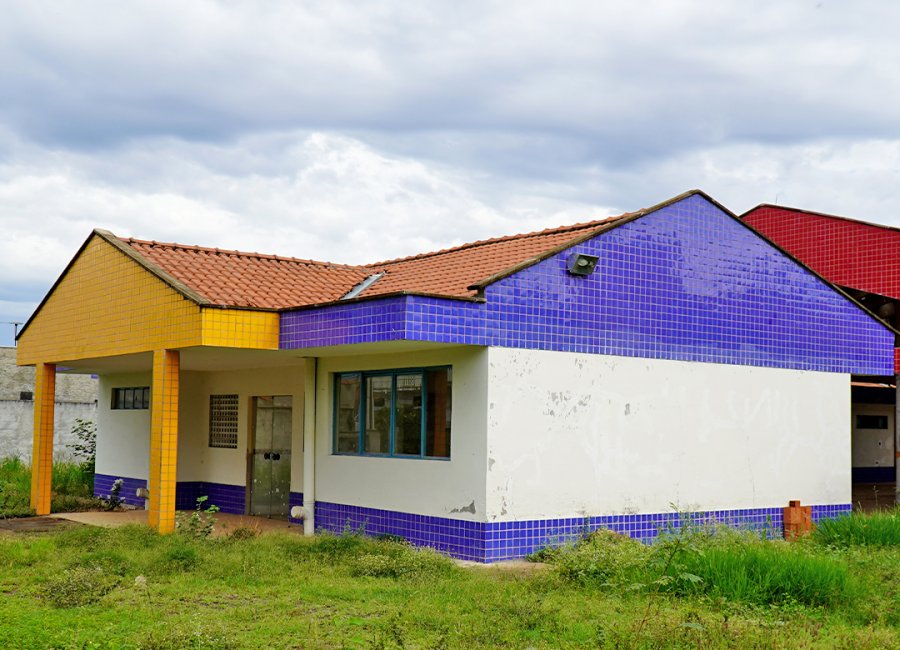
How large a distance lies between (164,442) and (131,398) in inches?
322

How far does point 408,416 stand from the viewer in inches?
556

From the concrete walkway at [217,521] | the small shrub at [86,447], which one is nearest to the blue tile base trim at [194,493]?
the concrete walkway at [217,521]

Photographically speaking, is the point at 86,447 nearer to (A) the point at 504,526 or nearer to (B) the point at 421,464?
(B) the point at 421,464

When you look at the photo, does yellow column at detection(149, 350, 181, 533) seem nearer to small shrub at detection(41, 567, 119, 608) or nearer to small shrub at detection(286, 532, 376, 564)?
small shrub at detection(286, 532, 376, 564)

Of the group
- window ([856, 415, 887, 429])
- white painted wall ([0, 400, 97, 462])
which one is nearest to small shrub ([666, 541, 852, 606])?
window ([856, 415, 887, 429])

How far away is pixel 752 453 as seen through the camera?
1548 cm

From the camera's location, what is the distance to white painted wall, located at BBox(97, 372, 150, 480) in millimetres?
21438

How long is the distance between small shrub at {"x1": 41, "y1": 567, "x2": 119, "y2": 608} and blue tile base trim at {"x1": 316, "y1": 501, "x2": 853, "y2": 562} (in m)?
4.07

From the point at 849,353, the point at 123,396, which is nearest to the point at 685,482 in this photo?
the point at 849,353

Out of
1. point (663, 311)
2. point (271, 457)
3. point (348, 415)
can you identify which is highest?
point (663, 311)

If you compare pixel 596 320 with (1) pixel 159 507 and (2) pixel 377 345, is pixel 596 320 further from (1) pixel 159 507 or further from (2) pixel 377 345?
(1) pixel 159 507

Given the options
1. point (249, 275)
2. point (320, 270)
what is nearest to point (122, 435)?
point (320, 270)

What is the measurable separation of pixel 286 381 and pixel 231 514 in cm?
312

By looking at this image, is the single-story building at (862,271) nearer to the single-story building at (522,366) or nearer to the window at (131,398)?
the single-story building at (522,366)
